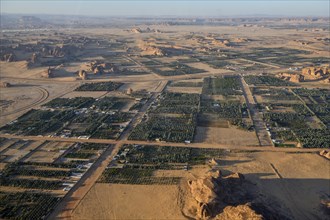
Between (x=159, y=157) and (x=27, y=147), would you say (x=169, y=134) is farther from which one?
(x=27, y=147)

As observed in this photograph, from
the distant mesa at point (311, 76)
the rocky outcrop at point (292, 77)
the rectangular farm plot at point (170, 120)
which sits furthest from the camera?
the distant mesa at point (311, 76)

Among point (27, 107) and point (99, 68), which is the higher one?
point (99, 68)

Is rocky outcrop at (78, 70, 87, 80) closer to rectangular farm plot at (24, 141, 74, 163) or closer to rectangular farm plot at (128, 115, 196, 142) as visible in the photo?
rectangular farm plot at (128, 115, 196, 142)

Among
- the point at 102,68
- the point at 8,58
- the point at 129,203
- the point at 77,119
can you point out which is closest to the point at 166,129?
the point at 77,119

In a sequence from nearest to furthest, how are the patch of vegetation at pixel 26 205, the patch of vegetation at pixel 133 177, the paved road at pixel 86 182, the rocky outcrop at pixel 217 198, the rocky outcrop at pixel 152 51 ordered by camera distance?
the rocky outcrop at pixel 217 198
the patch of vegetation at pixel 26 205
the paved road at pixel 86 182
the patch of vegetation at pixel 133 177
the rocky outcrop at pixel 152 51

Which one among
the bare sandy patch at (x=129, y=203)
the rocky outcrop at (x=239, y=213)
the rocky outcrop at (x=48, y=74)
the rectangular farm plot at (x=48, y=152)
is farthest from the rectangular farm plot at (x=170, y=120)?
the rocky outcrop at (x=48, y=74)

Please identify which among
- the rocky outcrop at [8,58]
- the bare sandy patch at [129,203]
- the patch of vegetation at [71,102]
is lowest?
the bare sandy patch at [129,203]

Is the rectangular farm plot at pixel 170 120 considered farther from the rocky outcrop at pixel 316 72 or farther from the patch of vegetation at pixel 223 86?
the rocky outcrop at pixel 316 72

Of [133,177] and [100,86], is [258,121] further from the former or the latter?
[100,86]

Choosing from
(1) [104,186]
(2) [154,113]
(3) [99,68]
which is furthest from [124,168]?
(3) [99,68]
